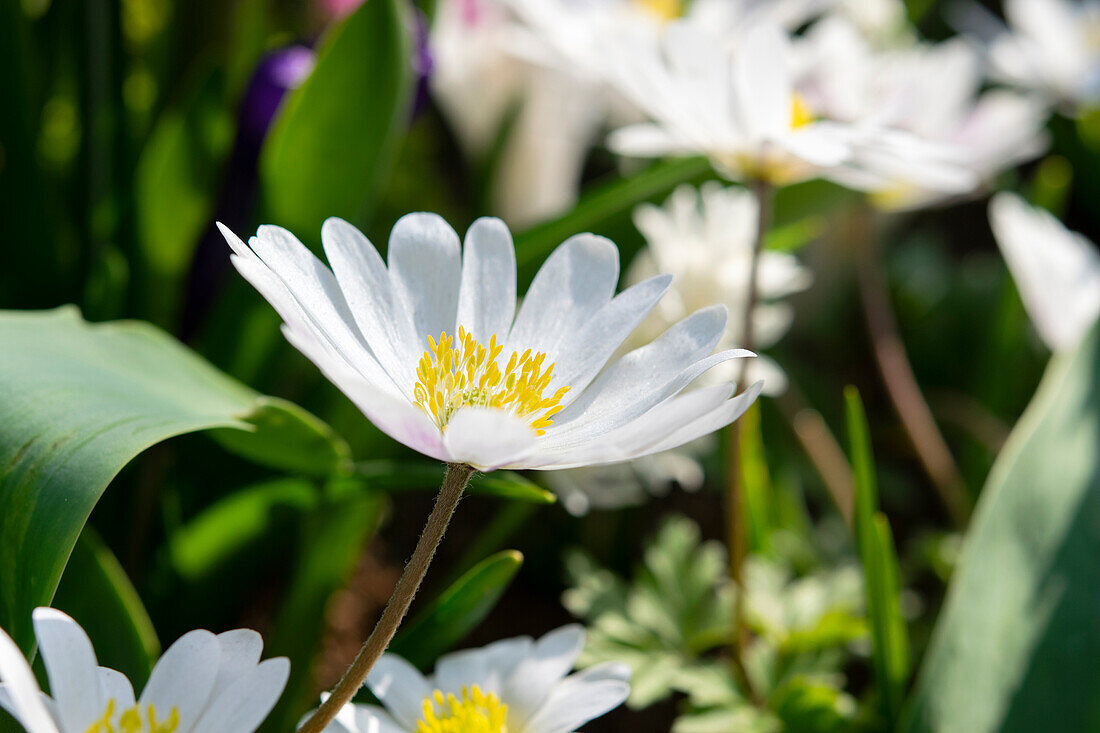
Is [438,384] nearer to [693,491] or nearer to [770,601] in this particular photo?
[770,601]

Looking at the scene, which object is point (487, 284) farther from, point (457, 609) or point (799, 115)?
point (799, 115)

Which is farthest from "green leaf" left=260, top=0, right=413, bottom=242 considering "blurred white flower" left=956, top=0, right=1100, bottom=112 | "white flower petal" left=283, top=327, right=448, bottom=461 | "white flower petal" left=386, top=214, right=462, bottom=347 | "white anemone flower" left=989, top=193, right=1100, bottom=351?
"blurred white flower" left=956, top=0, right=1100, bottom=112

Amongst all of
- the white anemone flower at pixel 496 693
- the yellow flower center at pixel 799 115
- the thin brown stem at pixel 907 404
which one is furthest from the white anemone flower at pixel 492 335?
the thin brown stem at pixel 907 404

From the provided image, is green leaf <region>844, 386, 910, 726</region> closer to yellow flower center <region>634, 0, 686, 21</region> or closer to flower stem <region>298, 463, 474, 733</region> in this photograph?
flower stem <region>298, 463, 474, 733</region>

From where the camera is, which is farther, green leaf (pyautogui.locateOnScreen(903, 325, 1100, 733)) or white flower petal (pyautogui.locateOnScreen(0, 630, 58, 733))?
green leaf (pyautogui.locateOnScreen(903, 325, 1100, 733))

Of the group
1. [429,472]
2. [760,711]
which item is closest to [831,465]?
[760,711]

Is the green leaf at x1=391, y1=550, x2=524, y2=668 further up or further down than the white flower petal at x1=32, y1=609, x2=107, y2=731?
further down
